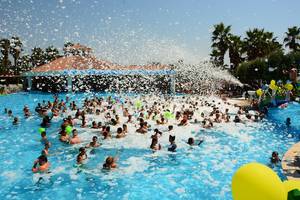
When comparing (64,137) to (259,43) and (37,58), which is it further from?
(37,58)

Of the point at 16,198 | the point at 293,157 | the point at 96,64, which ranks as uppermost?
the point at 96,64

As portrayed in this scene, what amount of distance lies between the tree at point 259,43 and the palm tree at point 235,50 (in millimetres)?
1100

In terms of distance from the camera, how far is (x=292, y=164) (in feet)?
37.3

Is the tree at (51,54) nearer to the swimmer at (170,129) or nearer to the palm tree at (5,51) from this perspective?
the palm tree at (5,51)

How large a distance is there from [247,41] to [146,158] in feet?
127

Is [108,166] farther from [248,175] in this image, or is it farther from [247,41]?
[247,41]

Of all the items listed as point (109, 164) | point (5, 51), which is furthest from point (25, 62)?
point (109, 164)

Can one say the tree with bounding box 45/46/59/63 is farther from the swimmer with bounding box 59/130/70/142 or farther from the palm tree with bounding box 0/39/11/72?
the swimmer with bounding box 59/130/70/142

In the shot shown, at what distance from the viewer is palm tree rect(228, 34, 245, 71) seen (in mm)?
48938

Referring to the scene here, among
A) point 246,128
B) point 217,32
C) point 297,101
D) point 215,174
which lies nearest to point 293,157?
A: point 215,174

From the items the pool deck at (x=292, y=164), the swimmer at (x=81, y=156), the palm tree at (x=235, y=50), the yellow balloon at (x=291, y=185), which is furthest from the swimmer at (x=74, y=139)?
the palm tree at (x=235, y=50)

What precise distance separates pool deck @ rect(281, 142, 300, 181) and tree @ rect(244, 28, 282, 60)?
119 feet

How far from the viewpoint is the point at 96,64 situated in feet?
153

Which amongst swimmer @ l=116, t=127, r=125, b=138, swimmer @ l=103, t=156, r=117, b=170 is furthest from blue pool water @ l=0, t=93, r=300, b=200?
swimmer @ l=116, t=127, r=125, b=138
